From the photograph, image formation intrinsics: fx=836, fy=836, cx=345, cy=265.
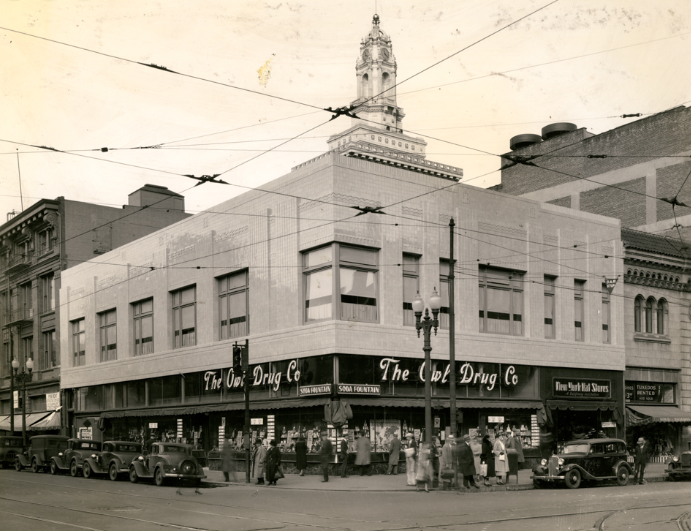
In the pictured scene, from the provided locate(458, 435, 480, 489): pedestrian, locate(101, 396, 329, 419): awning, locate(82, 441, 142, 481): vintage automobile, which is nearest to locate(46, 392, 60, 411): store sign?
locate(101, 396, 329, 419): awning

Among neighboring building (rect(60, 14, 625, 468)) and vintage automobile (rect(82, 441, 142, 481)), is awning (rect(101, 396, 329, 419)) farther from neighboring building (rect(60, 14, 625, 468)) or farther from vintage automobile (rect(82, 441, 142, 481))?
vintage automobile (rect(82, 441, 142, 481))

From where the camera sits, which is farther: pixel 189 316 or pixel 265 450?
pixel 189 316

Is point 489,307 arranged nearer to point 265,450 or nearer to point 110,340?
point 265,450

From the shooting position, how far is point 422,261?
32.7 meters

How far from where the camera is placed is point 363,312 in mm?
30828

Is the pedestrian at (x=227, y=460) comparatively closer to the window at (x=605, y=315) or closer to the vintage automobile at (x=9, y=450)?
the vintage automobile at (x=9, y=450)

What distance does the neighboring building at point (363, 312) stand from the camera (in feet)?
100

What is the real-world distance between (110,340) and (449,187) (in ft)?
71.8

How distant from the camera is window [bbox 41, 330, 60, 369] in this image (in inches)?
2034

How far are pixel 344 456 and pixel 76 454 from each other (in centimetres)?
1058

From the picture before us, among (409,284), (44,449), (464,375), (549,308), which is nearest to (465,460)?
(464,375)

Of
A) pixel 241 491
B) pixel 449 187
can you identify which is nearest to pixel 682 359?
pixel 449 187

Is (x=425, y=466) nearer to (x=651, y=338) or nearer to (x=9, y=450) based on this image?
(x=651, y=338)

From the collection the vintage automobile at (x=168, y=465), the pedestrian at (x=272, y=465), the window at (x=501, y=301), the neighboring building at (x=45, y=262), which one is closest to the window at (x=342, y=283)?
the pedestrian at (x=272, y=465)
